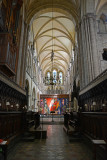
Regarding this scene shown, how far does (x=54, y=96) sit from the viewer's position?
2289 cm

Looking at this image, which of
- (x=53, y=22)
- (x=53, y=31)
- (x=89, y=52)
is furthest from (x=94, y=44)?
(x=53, y=31)

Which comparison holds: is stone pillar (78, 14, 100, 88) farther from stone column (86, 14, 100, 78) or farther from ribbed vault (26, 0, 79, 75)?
ribbed vault (26, 0, 79, 75)

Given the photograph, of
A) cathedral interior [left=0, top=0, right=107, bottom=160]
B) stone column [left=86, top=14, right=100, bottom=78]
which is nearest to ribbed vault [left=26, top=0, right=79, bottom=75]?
cathedral interior [left=0, top=0, right=107, bottom=160]

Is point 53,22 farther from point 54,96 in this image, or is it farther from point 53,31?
point 54,96

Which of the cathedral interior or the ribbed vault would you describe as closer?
the cathedral interior

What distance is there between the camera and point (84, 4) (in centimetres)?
1138

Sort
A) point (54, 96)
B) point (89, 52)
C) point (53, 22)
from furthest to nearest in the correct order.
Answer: point (54, 96)
point (53, 22)
point (89, 52)

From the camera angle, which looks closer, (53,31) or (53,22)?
(53,22)

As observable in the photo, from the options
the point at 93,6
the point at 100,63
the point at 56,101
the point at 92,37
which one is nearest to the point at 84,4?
the point at 93,6

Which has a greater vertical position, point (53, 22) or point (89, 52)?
point (53, 22)

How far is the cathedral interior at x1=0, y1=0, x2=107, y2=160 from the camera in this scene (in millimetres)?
3836

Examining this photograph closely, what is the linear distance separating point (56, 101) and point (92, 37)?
15449 millimetres

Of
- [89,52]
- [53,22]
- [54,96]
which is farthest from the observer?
[54,96]

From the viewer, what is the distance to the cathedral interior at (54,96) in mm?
3836
